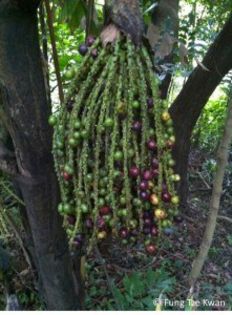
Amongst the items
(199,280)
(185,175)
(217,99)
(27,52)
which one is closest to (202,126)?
(217,99)

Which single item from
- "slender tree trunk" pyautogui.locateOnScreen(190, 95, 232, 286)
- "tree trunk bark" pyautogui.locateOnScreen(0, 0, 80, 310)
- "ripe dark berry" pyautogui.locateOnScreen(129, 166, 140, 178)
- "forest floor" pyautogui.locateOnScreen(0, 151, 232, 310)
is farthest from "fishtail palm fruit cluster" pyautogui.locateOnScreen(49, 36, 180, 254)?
"slender tree trunk" pyautogui.locateOnScreen(190, 95, 232, 286)

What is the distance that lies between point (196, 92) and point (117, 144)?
2069 mm

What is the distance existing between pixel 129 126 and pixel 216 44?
77.8 inches

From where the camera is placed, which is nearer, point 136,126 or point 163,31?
point 136,126

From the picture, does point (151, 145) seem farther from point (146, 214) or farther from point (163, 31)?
point (163, 31)

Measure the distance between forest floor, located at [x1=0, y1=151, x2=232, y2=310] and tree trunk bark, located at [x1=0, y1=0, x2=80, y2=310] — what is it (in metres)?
0.47

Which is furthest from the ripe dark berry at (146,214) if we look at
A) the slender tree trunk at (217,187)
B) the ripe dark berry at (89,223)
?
the slender tree trunk at (217,187)

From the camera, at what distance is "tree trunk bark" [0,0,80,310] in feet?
3.47

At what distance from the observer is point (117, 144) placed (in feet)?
2.84

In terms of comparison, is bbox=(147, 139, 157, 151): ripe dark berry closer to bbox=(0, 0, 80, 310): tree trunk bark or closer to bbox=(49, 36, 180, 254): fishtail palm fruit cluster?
bbox=(49, 36, 180, 254): fishtail palm fruit cluster

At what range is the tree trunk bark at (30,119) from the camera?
106cm

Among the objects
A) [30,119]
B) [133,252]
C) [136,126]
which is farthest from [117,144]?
[133,252]

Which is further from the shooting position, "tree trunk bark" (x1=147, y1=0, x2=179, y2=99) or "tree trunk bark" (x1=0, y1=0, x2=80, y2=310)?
"tree trunk bark" (x1=147, y1=0, x2=179, y2=99)

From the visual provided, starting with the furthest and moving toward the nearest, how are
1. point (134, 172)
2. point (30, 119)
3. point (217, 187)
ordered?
point (217, 187)
point (30, 119)
point (134, 172)
